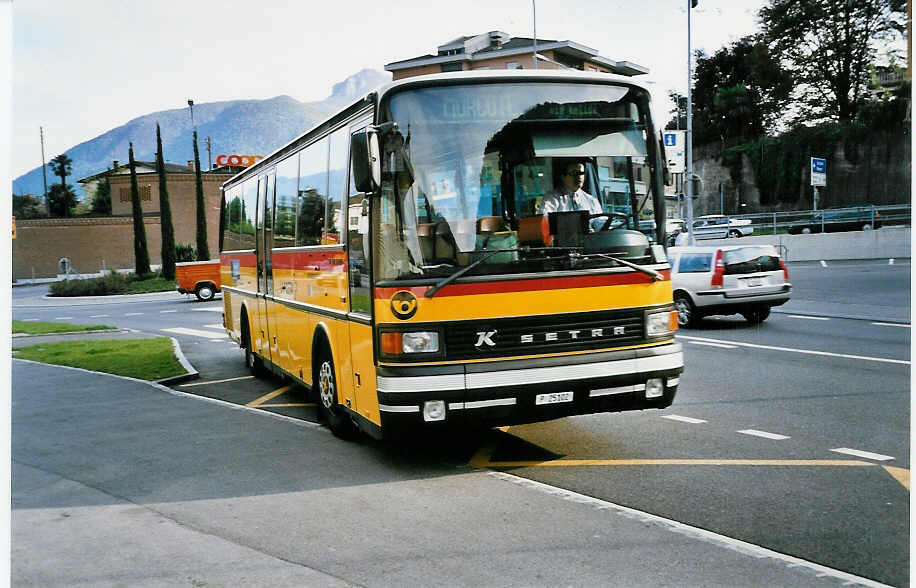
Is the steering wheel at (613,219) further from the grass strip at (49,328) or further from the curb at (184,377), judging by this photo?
the grass strip at (49,328)

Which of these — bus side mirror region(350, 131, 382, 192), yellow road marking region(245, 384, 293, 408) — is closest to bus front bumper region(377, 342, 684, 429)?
bus side mirror region(350, 131, 382, 192)

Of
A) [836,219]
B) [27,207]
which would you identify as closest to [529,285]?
[836,219]

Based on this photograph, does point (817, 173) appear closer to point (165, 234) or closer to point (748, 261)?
point (748, 261)

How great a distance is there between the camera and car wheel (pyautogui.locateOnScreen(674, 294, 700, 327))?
1709 centimetres

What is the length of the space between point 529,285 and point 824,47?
A: 37.0 meters

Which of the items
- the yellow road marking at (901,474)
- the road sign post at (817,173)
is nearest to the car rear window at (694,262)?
the yellow road marking at (901,474)

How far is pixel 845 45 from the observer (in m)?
35.5

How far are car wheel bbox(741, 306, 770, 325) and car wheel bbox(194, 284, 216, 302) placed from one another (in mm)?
23596

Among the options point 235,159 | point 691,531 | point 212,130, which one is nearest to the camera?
point 691,531

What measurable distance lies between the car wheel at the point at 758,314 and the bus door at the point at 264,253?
9842 mm

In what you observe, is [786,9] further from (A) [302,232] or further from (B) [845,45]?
(A) [302,232]

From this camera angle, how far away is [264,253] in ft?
36.5

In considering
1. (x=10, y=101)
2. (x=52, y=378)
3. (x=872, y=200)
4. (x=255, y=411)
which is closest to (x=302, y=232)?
(x=255, y=411)

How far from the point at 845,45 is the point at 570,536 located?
3539cm
